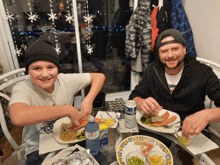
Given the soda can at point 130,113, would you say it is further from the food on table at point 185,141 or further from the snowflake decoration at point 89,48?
the snowflake decoration at point 89,48

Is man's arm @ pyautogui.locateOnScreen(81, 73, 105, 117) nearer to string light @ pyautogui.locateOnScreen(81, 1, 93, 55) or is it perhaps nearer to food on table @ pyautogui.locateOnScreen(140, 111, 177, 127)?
food on table @ pyautogui.locateOnScreen(140, 111, 177, 127)

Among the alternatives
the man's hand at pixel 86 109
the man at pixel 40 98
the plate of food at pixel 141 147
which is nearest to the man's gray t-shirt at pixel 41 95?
the man at pixel 40 98

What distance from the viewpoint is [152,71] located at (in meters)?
1.52

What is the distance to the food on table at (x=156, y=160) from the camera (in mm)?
753

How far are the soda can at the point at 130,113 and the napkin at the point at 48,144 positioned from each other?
0.42 m

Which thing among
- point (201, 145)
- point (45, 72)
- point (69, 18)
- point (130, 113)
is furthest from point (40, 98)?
point (69, 18)

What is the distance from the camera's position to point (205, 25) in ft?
6.77

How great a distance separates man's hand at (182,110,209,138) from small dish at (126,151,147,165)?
Answer: 13.6 inches

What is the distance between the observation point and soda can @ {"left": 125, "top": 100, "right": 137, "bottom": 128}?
0.94 m

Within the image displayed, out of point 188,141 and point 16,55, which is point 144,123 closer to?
point 188,141

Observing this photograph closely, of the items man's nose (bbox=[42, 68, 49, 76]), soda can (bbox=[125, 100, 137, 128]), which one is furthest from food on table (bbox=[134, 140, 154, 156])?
man's nose (bbox=[42, 68, 49, 76])

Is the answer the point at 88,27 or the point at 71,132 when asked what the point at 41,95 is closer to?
the point at 71,132

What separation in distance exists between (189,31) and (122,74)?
1.53 meters

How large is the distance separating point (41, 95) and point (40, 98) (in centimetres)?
3
